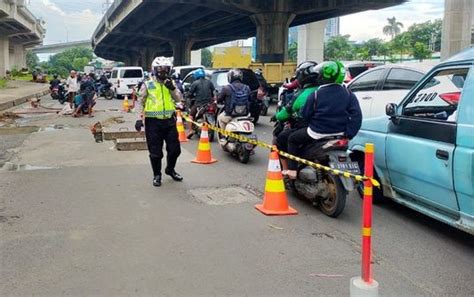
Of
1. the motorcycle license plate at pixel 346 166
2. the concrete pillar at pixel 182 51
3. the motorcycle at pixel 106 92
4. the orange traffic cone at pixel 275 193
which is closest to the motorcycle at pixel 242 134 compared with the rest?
the orange traffic cone at pixel 275 193

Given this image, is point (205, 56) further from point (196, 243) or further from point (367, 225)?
point (367, 225)

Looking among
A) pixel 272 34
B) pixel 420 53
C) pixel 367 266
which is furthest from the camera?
pixel 420 53

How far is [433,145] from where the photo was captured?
5.45 metres

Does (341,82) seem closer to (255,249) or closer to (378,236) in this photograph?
(378,236)

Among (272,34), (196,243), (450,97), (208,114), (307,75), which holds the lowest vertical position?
(196,243)

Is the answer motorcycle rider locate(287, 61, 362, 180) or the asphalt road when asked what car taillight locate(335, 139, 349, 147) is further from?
the asphalt road

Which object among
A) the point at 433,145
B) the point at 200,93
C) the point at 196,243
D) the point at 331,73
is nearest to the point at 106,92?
the point at 200,93

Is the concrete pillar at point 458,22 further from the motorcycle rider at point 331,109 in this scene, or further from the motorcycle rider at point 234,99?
the motorcycle rider at point 331,109

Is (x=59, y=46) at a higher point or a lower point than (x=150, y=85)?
higher

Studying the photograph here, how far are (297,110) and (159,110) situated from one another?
2241mm

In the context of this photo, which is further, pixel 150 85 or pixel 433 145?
pixel 150 85

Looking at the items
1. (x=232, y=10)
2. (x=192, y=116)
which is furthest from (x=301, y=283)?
(x=232, y=10)

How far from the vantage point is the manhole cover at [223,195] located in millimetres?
7168

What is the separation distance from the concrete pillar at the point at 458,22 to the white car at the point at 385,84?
2577 cm
